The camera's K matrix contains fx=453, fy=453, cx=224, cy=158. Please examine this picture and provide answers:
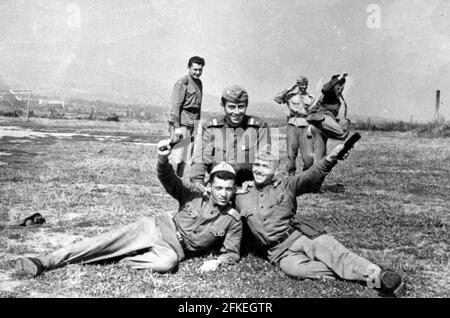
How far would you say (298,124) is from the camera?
35.8 ft

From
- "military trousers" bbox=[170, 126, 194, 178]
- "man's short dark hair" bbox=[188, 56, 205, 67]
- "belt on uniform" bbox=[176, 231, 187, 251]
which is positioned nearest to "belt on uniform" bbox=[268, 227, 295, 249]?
"belt on uniform" bbox=[176, 231, 187, 251]

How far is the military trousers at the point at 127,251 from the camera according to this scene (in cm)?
478

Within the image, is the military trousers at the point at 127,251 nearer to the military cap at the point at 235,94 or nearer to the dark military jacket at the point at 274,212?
the dark military jacket at the point at 274,212

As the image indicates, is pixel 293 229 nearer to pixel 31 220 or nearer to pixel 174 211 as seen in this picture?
pixel 174 211

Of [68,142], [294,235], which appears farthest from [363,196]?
[68,142]

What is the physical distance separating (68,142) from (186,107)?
11.7 meters

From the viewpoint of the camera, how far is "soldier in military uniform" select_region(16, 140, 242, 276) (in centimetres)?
483

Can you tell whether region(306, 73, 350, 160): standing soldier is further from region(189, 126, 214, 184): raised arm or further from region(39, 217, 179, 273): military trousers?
region(39, 217, 179, 273): military trousers

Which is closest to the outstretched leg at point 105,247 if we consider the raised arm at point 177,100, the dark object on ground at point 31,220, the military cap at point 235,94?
the military cap at point 235,94

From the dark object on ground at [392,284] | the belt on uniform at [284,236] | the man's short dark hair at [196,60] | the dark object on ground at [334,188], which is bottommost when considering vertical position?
the dark object on ground at [392,284]

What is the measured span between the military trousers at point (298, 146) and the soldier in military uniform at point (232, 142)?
460cm
